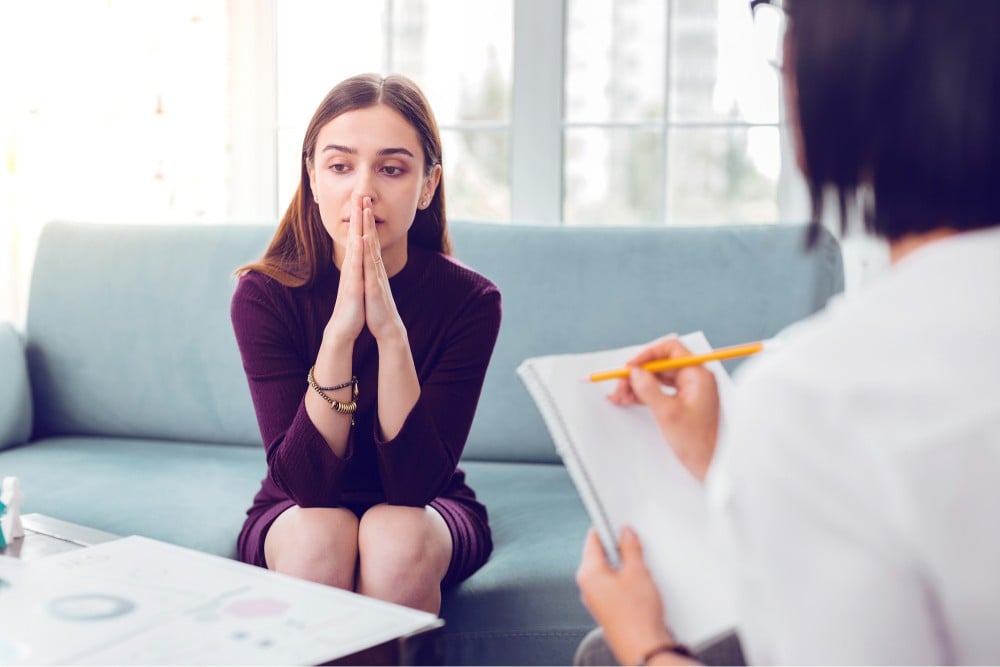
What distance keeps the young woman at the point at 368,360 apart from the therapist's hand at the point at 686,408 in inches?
25.8

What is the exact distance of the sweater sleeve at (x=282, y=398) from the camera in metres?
1.46

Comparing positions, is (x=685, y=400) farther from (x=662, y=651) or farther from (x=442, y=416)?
(x=442, y=416)

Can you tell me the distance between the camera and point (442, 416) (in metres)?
1.55

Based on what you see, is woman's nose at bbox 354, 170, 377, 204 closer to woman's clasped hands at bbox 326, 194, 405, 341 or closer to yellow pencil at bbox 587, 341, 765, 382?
woman's clasped hands at bbox 326, 194, 405, 341

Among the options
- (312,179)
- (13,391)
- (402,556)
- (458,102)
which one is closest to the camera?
(402,556)

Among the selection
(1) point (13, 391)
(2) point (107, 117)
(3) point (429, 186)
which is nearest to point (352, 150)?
(3) point (429, 186)

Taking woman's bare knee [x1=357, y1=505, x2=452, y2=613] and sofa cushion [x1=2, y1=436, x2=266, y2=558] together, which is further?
sofa cushion [x1=2, y1=436, x2=266, y2=558]

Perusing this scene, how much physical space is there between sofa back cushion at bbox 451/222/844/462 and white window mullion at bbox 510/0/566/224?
0.59 meters

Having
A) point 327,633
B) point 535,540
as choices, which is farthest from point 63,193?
point 327,633

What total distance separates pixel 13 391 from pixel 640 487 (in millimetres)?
1794

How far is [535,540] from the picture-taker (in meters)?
1.68

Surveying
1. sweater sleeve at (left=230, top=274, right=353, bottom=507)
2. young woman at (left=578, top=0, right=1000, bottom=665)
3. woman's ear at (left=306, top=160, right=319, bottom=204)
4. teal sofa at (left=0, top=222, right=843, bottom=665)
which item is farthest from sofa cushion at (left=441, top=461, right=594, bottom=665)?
young woman at (left=578, top=0, right=1000, bottom=665)

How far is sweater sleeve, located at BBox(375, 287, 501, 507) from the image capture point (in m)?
1.46

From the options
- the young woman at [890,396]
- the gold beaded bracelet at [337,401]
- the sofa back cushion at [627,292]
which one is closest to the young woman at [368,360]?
the gold beaded bracelet at [337,401]
